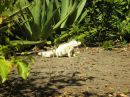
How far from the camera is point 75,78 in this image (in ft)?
14.0

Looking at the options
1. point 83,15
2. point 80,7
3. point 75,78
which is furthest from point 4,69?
point 83,15

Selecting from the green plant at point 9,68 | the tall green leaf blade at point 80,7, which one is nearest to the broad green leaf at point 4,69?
the green plant at point 9,68

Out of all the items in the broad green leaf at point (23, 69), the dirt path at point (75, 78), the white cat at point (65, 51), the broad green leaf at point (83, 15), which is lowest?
the dirt path at point (75, 78)

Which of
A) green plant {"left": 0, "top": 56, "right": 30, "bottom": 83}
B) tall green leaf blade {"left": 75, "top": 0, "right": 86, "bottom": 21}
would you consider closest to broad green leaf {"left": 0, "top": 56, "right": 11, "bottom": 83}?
green plant {"left": 0, "top": 56, "right": 30, "bottom": 83}

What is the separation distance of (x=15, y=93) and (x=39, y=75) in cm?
75

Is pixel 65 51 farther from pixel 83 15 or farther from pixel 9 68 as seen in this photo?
pixel 9 68

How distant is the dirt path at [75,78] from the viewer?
376 centimetres

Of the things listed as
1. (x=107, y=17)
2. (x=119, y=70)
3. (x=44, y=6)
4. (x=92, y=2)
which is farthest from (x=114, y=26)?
(x=119, y=70)

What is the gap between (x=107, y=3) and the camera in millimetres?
6910

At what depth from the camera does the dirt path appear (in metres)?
3.76

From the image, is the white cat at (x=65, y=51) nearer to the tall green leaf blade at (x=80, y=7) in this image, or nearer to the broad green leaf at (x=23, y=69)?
the tall green leaf blade at (x=80, y=7)

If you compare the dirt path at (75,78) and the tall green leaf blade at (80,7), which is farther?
the tall green leaf blade at (80,7)

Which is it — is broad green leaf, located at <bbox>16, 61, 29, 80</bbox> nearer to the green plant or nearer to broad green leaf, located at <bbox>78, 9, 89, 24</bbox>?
the green plant

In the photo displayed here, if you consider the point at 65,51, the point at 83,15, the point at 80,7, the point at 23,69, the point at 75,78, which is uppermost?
the point at 80,7
